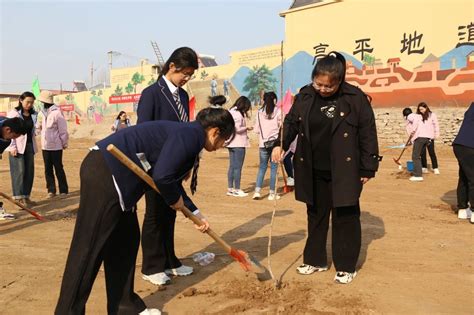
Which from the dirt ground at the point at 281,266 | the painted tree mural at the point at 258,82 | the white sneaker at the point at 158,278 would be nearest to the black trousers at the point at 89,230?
the dirt ground at the point at 281,266

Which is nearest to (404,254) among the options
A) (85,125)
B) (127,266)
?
(127,266)

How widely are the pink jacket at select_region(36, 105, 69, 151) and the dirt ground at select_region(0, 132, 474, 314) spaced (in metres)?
0.96

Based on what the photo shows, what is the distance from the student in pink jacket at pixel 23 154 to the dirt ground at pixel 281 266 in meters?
0.33

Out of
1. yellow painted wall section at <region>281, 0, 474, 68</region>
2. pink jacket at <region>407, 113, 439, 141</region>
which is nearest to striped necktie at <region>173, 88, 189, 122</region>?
pink jacket at <region>407, 113, 439, 141</region>

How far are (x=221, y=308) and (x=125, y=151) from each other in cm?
144

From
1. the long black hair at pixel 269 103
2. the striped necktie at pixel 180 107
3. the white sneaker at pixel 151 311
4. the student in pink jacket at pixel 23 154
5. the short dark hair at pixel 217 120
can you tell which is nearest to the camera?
the short dark hair at pixel 217 120

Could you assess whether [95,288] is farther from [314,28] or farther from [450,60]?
[314,28]

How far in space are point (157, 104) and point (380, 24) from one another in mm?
17490

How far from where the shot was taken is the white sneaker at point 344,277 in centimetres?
372

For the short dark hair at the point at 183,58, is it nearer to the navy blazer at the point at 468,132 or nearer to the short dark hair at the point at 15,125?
the short dark hair at the point at 15,125

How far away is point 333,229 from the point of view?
3857mm

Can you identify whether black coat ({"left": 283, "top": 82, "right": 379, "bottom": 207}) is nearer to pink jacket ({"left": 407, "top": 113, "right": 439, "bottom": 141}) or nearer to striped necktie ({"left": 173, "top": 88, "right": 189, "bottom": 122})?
striped necktie ({"left": 173, "top": 88, "right": 189, "bottom": 122})

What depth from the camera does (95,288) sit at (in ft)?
12.2

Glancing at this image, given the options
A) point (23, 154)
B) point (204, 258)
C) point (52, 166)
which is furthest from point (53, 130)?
point (204, 258)
